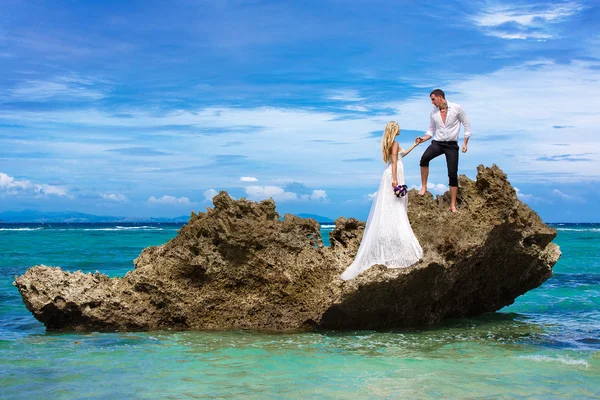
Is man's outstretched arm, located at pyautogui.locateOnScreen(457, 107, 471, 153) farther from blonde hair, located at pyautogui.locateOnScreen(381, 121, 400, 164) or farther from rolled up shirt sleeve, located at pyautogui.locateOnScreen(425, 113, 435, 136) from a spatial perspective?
blonde hair, located at pyautogui.locateOnScreen(381, 121, 400, 164)

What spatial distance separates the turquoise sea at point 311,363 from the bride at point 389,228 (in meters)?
1.19

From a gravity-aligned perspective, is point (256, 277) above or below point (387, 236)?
below

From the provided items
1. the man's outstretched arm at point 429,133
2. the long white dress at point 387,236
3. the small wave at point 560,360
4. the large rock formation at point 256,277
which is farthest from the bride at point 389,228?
the small wave at point 560,360

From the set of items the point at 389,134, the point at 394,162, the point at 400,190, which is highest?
the point at 389,134

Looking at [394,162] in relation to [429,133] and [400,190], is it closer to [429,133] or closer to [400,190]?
[400,190]

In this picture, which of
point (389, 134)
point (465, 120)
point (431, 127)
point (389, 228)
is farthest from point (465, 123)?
Result: point (389, 228)

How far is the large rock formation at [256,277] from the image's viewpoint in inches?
378

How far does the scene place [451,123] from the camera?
32.7 ft

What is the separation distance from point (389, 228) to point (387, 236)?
143 mm

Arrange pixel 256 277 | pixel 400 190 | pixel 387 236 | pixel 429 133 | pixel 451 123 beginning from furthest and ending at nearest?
pixel 429 133 → pixel 451 123 → pixel 256 277 → pixel 400 190 → pixel 387 236

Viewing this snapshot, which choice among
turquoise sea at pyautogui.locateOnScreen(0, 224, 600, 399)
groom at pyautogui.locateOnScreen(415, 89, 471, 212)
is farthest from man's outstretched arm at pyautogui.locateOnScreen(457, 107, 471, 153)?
turquoise sea at pyautogui.locateOnScreen(0, 224, 600, 399)

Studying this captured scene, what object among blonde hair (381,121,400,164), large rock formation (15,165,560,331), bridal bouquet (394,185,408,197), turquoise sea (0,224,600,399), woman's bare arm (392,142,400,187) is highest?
blonde hair (381,121,400,164)

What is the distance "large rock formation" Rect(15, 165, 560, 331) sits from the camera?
31.5 ft

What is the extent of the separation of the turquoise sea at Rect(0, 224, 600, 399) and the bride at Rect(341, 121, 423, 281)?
1.19 metres
